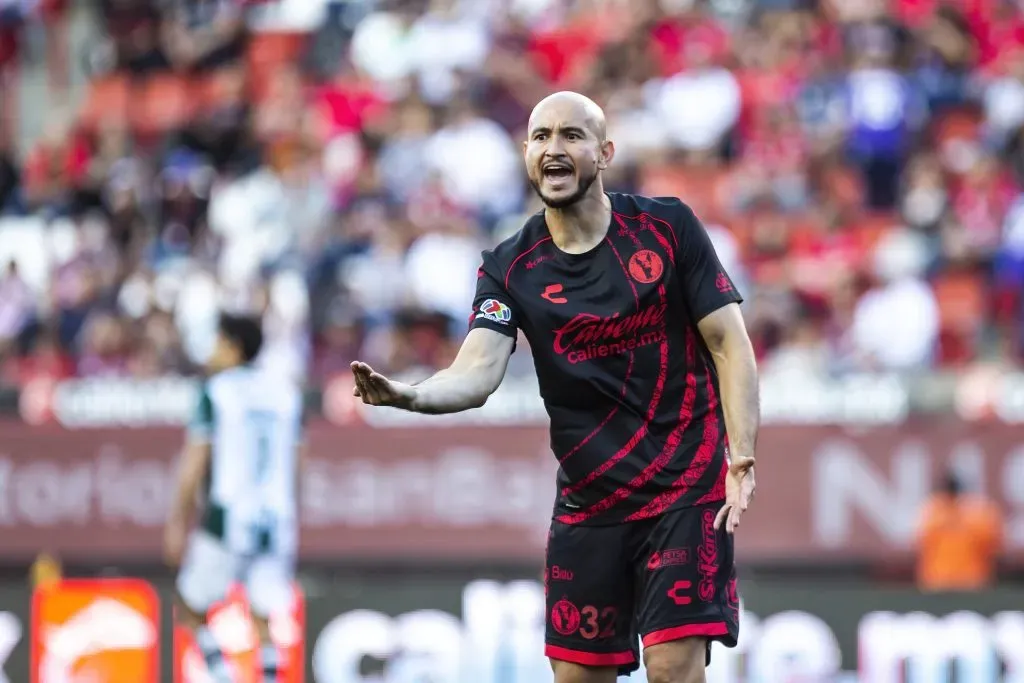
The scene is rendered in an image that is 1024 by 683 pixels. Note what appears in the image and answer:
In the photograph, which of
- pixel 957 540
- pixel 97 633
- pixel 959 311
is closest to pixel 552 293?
pixel 97 633

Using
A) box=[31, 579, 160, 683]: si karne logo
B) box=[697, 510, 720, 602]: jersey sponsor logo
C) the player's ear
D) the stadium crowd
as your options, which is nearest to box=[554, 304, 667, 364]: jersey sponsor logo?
the player's ear

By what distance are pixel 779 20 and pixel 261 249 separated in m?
5.02

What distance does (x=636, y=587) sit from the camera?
5.78m

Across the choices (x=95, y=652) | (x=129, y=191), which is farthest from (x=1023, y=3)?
(x=95, y=652)

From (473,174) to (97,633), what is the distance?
Answer: 241 inches

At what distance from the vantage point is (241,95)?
53.9 feet

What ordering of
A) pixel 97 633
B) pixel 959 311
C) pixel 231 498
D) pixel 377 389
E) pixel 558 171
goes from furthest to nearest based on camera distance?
1. pixel 959 311
2. pixel 97 633
3. pixel 231 498
4. pixel 558 171
5. pixel 377 389

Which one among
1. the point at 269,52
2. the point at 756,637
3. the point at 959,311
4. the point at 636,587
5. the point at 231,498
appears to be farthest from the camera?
the point at 269,52

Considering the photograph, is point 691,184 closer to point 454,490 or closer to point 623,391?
point 454,490

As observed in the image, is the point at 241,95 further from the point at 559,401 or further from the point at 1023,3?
the point at 559,401

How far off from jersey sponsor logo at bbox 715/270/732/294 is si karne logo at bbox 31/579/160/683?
533 cm

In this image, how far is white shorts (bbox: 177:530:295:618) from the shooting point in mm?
9500

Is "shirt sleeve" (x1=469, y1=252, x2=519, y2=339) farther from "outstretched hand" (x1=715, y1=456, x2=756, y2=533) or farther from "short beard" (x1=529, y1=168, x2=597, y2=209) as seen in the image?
"outstretched hand" (x1=715, y1=456, x2=756, y2=533)

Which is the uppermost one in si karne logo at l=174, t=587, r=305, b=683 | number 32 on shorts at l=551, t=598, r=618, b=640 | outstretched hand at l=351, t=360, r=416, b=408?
outstretched hand at l=351, t=360, r=416, b=408
